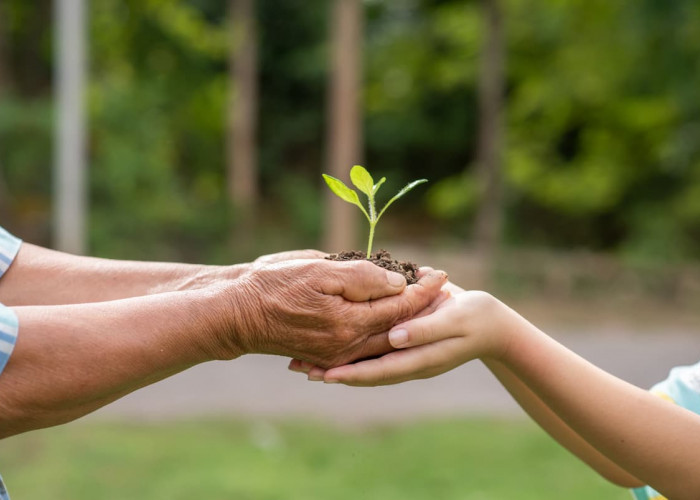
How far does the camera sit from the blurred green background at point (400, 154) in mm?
6512

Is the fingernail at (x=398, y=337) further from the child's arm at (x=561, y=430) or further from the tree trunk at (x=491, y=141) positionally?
the tree trunk at (x=491, y=141)

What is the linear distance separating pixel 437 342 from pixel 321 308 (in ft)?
1.08

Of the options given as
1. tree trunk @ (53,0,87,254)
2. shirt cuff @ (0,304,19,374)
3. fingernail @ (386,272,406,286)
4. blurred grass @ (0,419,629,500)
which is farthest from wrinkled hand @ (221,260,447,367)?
tree trunk @ (53,0,87,254)

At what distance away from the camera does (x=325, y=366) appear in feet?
7.32

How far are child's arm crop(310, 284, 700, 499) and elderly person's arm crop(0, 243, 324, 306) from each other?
490 mm

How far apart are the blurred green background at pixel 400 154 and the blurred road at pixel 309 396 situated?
0.45 meters

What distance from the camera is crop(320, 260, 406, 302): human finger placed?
2.13m

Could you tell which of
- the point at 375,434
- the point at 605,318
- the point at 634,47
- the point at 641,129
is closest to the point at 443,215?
the point at 641,129

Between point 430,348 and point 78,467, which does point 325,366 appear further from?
point 78,467

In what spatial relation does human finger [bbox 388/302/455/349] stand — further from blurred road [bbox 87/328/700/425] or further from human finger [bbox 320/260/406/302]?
blurred road [bbox 87/328/700/425]

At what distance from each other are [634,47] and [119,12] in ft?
32.6

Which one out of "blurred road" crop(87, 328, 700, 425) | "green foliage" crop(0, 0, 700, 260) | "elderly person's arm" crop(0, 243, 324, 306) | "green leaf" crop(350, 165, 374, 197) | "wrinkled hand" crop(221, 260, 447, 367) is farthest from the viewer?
"green foliage" crop(0, 0, 700, 260)

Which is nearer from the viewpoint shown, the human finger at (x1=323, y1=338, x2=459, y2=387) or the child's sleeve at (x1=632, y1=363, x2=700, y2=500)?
the human finger at (x1=323, y1=338, x2=459, y2=387)

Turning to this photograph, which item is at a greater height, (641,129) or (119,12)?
(119,12)
